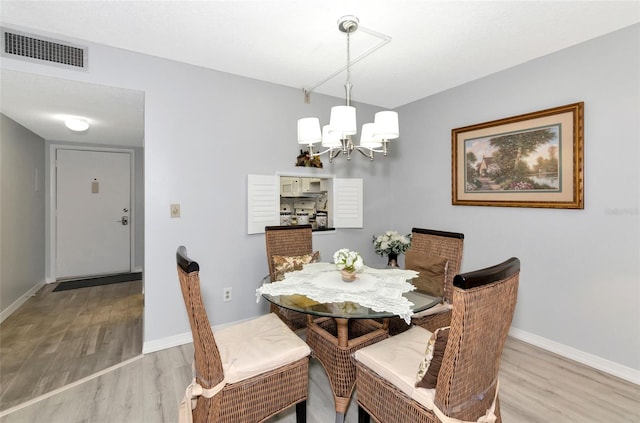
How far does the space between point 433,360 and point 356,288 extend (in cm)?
70

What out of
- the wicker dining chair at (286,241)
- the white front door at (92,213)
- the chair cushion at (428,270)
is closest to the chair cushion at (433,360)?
the chair cushion at (428,270)

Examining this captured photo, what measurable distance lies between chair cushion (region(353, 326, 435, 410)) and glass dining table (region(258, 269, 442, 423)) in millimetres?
161

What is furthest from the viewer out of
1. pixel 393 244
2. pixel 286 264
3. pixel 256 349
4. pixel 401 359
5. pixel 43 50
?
pixel 393 244

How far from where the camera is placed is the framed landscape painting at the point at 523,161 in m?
2.43

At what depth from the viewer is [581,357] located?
7.84ft

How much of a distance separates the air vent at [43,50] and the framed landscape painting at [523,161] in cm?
348

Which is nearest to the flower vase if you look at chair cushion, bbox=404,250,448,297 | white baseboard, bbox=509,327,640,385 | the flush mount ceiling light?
chair cushion, bbox=404,250,448,297

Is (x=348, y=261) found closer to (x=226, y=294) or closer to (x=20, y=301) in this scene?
(x=226, y=294)

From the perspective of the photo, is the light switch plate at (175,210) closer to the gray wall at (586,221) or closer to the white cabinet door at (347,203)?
the white cabinet door at (347,203)

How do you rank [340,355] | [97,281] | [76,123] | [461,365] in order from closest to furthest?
[461,365] < [340,355] < [76,123] < [97,281]

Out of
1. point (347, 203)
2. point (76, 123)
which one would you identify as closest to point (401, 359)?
point (347, 203)

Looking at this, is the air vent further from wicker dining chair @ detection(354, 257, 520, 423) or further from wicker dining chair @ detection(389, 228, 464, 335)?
wicker dining chair @ detection(389, 228, 464, 335)

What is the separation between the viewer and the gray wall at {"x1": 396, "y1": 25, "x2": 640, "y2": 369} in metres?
2.17

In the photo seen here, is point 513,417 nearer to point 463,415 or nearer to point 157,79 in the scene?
point 463,415
